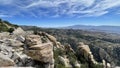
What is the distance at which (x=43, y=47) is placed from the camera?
3341cm

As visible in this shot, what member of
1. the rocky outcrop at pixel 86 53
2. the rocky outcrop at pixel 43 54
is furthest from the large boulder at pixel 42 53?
the rocky outcrop at pixel 86 53

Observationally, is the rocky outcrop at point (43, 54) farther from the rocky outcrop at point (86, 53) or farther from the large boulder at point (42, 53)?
the rocky outcrop at point (86, 53)

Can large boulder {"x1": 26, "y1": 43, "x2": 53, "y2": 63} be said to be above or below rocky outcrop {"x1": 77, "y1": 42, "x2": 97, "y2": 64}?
above

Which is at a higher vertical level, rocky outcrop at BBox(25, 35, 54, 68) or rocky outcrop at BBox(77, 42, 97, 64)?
rocky outcrop at BBox(25, 35, 54, 68)

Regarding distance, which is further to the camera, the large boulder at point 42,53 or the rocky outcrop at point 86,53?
the rocky outcrop at point 86,53

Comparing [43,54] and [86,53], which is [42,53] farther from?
[86,53]

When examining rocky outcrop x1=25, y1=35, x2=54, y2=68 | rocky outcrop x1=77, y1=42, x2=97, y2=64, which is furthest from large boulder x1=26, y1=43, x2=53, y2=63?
rocky outcrop x1=77, y1=42, x2=97, y2=64

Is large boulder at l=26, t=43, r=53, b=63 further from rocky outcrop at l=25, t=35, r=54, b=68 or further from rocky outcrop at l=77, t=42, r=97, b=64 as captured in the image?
rocky outcrop at l=77, t=42, r=97, b=64

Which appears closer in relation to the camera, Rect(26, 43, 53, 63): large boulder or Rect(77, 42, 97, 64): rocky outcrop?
Rect(26, 43, 53, 63): large boulder

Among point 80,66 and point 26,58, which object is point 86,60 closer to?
point 80,66

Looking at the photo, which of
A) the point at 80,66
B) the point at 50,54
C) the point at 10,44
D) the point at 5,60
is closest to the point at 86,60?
the point at 80,66

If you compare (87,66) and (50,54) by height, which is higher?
(50,54)

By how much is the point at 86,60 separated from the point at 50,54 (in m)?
43.2

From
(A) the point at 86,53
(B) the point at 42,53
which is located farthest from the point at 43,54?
(A) the point at 86,53
